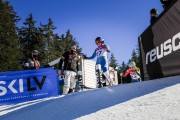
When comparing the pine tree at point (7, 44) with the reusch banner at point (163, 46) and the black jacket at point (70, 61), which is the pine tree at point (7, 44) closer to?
the black jacket at point (70, 61)

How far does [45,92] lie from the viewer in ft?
37.0

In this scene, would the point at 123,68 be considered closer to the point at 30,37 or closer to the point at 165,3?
the point at 30,37

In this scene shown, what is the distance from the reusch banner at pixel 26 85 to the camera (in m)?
11.0

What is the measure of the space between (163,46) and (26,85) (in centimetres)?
569

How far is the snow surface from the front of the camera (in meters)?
4.81

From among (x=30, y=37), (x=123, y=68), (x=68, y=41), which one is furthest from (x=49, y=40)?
(x=123, y=68)

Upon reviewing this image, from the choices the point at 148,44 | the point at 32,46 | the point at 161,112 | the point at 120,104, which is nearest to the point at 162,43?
the point at 148,44

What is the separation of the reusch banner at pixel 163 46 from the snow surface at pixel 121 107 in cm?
73

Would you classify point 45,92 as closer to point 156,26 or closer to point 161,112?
point 156,26

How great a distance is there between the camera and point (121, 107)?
17.9 feet

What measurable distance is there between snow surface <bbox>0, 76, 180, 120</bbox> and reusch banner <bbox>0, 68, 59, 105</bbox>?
391 cm

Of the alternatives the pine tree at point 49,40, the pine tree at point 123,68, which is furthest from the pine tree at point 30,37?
the pine tree at point 123,68

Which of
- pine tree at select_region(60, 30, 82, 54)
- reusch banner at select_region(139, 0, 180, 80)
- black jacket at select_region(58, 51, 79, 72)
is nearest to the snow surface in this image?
reusch banner at select_region(139, 0, 180, 80)

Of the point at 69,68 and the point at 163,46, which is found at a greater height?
the point at 163,46
